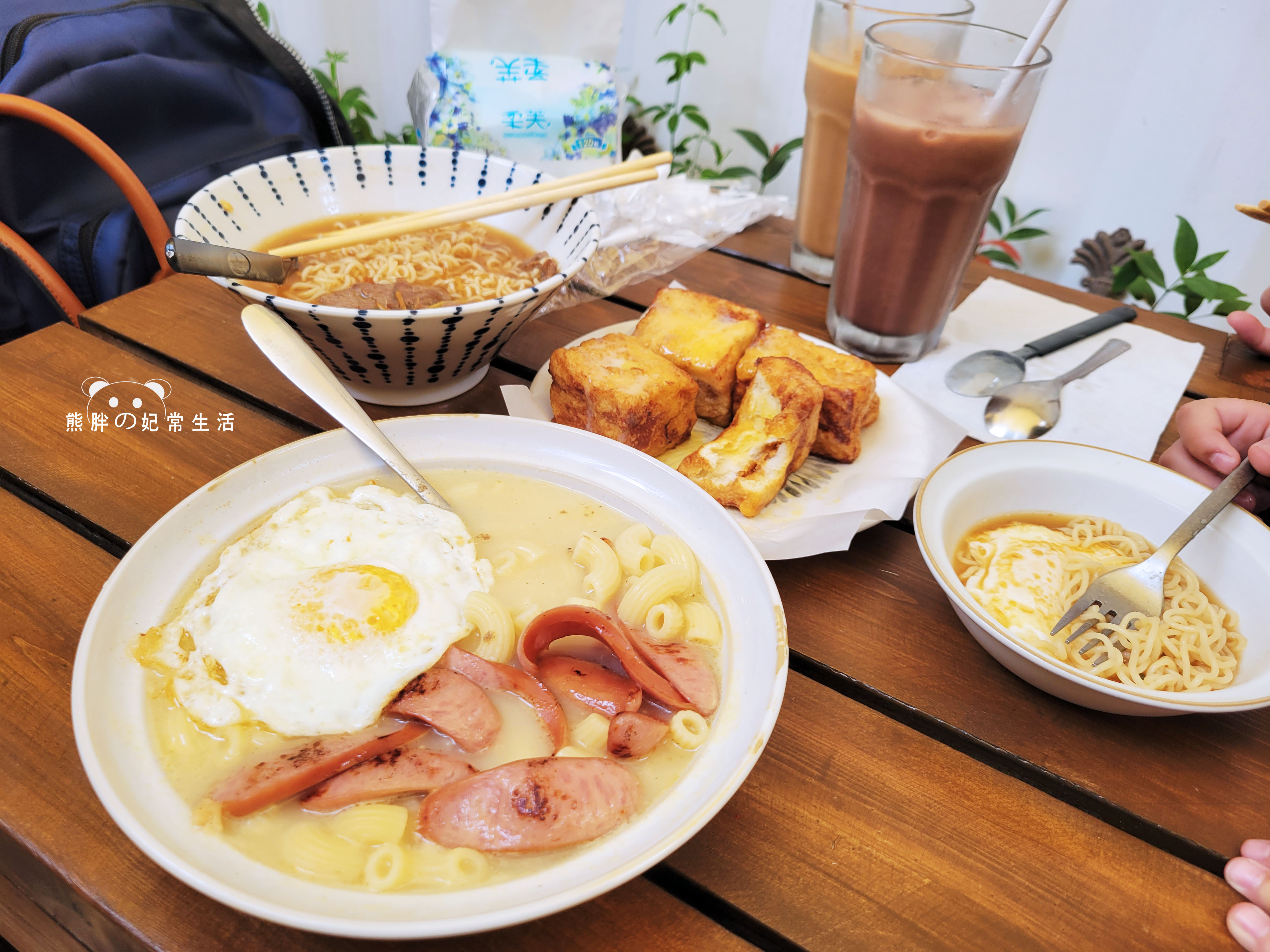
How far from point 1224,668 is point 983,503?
40 centimetres

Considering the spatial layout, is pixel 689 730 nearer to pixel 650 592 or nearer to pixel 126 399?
pixel 650 592

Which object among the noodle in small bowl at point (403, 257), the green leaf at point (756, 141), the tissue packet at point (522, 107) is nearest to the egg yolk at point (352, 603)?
the noodle in small bowl at point (403, 257)

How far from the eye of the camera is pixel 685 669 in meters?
1.00

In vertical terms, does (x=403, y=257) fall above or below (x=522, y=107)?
Result: below

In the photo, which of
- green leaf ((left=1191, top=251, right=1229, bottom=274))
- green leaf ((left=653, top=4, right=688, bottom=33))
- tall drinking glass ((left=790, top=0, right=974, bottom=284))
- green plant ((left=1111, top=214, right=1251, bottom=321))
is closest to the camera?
tall drinking glass ((left=790, top=0, right=974, bottom=284))

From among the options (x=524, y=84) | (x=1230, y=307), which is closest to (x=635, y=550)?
(x=524, y=84)

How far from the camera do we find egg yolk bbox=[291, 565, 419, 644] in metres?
1.00

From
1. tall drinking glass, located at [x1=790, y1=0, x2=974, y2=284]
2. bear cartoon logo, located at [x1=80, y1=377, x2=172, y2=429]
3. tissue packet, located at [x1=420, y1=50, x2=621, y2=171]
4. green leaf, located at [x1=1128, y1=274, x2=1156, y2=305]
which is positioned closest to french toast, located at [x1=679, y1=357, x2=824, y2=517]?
tall drinking glass, located at [x1=790, y1=0, x2=974, y2=284]

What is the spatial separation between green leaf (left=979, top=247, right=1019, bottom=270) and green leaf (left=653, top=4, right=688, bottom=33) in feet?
5.25

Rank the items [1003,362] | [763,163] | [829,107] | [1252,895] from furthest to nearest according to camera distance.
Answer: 1. [763,163]
2. [829,107]
3. [1003,362]
4. [1252,895]

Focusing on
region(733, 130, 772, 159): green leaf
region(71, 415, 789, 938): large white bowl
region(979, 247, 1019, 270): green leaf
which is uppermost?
region(71, 415, 789, 938): large white bowl

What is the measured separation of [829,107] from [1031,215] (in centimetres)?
169

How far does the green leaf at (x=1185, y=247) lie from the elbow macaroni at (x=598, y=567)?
2.20 metres

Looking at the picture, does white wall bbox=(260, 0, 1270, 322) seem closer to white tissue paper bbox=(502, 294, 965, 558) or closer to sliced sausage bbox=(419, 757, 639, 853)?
white tissue paper bbox=(502, 294, 965, 558)
